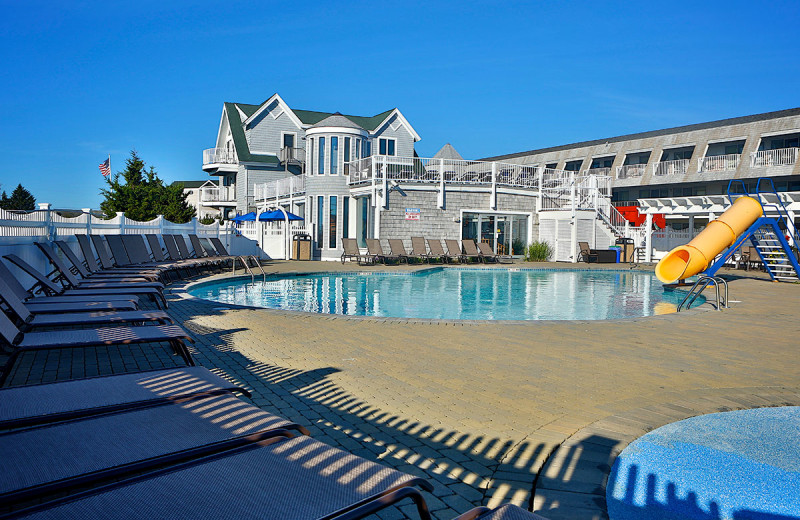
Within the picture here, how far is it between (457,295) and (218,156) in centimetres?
2961

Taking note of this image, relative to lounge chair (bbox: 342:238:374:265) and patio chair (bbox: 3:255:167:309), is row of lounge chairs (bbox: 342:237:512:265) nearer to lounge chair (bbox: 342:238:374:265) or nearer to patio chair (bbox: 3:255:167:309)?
lounge chair (bbox: 342:238:374:265)

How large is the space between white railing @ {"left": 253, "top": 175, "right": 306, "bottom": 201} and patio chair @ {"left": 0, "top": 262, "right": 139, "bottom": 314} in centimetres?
2085

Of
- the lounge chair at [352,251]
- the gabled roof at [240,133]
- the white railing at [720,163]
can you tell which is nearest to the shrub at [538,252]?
the lounge chair at [352,251]

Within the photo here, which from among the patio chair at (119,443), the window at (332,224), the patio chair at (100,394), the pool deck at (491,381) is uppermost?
the window at (332,224)

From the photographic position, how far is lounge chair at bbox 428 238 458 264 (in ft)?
78.3

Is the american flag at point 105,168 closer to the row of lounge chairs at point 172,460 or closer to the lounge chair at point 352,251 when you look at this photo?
the lounge chair at point 352,251

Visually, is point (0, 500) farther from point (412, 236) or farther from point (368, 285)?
point (412, 236)

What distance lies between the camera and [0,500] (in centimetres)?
176

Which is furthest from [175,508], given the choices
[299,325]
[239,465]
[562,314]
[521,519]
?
[562,314]

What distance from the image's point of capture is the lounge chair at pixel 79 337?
3.91 m

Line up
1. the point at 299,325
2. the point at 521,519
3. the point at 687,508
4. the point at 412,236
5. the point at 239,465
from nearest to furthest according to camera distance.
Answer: the point at 521,519
the point at 239,465
the point at 687,508
the point at 299,325
the point at 412,236

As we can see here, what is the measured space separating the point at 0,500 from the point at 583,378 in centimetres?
439

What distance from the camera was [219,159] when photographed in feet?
127

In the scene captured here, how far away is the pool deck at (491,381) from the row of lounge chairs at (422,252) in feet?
47.2
